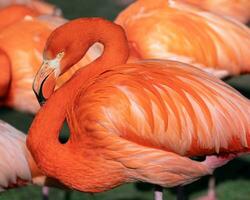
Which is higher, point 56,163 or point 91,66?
point 91,66

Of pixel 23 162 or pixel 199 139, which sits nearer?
pixel 199 139

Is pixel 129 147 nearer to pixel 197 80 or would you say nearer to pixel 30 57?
pixel 197 80

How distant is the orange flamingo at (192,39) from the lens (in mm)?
4621

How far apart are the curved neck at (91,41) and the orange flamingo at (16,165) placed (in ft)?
1.58

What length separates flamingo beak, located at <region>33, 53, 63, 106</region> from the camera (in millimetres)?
3527

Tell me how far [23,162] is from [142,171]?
623 mm

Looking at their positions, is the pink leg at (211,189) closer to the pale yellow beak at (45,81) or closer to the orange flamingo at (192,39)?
the orange flamingo at (192,39)

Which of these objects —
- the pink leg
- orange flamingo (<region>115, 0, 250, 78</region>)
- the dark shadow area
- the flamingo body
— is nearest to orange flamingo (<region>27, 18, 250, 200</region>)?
the flamingo body

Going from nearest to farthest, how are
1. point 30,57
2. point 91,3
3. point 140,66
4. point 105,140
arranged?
point 105,140 < point 140,66 < point 30,57 < point 91,3

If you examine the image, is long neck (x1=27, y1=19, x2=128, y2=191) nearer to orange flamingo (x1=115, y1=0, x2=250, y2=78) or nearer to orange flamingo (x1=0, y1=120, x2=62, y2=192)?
orange flamingo (x1=0, y1=120, x2=62, y2=192)

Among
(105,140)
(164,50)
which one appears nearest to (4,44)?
(164,50)

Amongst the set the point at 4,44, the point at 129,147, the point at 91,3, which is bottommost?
the point at 91,3

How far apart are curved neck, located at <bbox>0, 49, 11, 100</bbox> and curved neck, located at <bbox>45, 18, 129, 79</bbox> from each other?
1026 mm

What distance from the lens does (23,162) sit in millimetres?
3824
